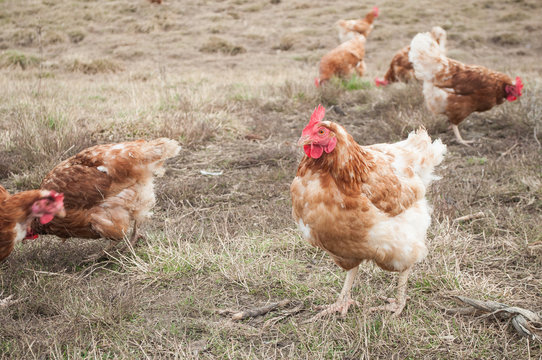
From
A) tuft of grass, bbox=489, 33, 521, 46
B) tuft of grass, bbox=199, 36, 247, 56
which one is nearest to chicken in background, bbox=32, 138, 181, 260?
tuft of grass, bbox=199, 36, 247, 56

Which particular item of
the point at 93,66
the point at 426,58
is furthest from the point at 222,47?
the point at 426,58

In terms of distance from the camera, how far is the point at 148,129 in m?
6.39

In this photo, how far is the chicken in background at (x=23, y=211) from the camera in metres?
3.08

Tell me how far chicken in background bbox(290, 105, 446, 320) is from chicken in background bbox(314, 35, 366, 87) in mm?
6473

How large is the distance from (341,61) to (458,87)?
11.9 feet

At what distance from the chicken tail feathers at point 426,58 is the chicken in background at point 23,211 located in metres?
5.48

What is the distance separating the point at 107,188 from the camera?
3.78m

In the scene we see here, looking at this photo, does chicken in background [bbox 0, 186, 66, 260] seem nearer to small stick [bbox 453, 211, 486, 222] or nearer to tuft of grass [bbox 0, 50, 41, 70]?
small stick [bbox 453, 211, 486, 222]

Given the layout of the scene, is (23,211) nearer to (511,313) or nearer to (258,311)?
(258,311)

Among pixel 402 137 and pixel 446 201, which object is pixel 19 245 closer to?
pixel 446 201

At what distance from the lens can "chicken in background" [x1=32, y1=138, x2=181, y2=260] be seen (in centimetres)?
358

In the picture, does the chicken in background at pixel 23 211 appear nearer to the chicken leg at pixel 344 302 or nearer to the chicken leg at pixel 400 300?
the chicken leg at pixel 344 302

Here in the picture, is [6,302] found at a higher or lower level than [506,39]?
higher

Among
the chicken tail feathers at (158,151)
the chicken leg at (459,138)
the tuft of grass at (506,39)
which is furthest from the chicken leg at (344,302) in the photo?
the tuft of grass at (506,39)
